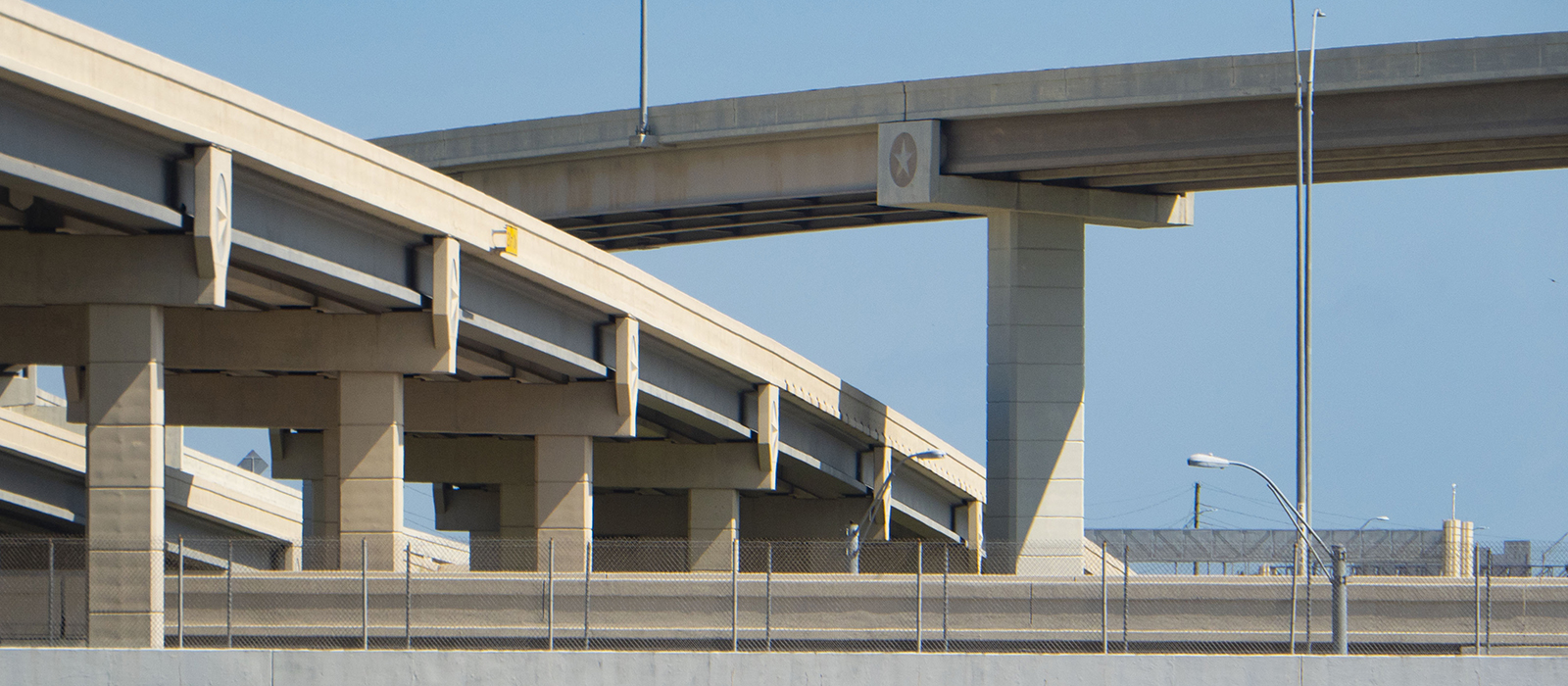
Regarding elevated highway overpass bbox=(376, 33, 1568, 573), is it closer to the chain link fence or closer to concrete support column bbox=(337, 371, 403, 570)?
the chain link fence

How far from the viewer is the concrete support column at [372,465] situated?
33.6m

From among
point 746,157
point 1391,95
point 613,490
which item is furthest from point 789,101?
point 613,490

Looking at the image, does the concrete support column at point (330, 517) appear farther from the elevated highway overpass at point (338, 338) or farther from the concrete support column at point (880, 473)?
the concrete support column at point (880, 473)

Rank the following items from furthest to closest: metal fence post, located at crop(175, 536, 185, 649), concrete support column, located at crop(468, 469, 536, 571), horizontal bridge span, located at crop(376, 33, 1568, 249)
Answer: concrete support column, located at crop(468, 469, 536, 571) → horizontal bridge span, located at crop(376, 33, 1568, 249) → metal fence post, located at crop(175, 536, 185, 649)

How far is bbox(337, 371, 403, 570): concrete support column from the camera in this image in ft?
110

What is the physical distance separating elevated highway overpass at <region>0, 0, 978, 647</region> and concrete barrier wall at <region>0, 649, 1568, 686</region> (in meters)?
2.17

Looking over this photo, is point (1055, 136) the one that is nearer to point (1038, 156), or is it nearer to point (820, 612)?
point (1038, 156)

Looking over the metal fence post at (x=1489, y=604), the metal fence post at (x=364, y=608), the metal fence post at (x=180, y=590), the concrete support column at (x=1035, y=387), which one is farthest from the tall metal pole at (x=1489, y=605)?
the metal fence post at (x=180, y=590)

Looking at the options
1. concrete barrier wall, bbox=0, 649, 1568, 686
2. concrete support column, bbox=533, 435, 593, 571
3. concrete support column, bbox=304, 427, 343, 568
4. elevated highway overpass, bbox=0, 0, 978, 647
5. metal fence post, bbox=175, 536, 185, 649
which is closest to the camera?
concrete barrier wall, bbox=0, 649, 1568, 686

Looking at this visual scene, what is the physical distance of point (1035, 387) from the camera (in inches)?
1714

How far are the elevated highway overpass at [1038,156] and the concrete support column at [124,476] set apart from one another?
19.0 metres

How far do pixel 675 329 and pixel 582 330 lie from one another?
2.71m

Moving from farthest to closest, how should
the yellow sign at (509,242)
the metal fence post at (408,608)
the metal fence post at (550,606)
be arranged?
the yellow sign at (509,242) < the metal fence post at (408,608) < the metal fence post at (550,606)

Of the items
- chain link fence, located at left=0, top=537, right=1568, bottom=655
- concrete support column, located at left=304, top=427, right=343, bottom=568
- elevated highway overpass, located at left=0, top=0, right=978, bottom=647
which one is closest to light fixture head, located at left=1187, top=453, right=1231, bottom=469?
chain link fence, located at left=0, top=537, right=1568, bottom=655
